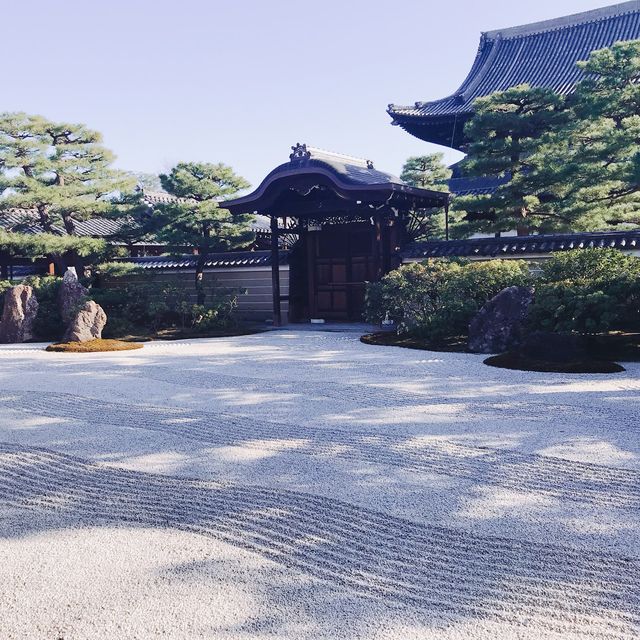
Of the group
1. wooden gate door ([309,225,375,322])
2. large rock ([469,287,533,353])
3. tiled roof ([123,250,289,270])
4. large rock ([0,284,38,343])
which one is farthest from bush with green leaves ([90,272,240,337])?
large rock ([469,287,533,353])

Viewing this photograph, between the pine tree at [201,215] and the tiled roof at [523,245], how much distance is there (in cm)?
499

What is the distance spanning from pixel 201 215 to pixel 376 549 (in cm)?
1540

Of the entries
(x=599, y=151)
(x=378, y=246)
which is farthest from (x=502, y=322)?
(x=378, y=246)

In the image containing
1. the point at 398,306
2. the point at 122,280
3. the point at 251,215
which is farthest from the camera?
the point at 122,280

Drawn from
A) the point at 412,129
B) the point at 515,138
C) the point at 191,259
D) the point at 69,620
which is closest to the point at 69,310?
the point at 191,259

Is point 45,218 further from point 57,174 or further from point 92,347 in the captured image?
point 92,347

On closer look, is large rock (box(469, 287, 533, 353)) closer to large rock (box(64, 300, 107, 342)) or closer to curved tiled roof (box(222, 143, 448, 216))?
curved tiled roof (box(222, 143, 448, 216))

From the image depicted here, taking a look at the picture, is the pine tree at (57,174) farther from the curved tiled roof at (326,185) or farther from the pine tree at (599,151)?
the pine tree at (599,151)

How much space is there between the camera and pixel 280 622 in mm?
2604

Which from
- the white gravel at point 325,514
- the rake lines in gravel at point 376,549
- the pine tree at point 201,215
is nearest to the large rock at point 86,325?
the pine tree at point 201,215

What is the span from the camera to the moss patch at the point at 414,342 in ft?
37.2

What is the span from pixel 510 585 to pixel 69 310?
47.9 feet

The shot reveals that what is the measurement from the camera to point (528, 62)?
23156 millimetres

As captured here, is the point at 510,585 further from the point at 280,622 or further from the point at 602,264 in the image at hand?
the point at 602,264
